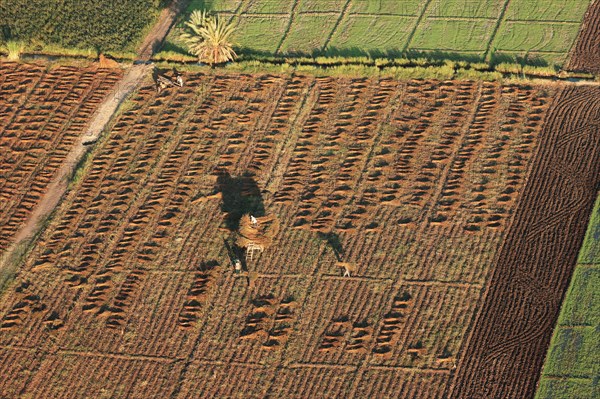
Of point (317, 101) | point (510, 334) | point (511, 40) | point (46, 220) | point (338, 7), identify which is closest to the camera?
point (510, 334)

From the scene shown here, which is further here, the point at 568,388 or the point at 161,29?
the point at 161,29

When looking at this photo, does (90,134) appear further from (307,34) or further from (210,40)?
(307,34)

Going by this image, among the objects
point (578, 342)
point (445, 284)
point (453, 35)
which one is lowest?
point (578, 342)

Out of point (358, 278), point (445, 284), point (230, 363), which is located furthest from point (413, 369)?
point (230, 363)

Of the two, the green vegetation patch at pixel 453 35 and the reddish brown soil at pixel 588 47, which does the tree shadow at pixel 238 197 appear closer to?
the green vegetation patch at pixel 453 35

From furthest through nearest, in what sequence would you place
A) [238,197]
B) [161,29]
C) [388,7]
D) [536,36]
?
[388,7], [161,29], [536,36], [238,197]

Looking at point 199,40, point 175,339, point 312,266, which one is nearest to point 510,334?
point 312,266

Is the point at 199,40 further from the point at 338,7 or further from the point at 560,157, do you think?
the point at 560,157

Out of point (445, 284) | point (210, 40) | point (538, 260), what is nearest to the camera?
point (445, 284)

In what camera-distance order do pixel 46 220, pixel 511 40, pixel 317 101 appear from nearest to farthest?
pixel 46 220
pixel 317 101
pixel 511 40
